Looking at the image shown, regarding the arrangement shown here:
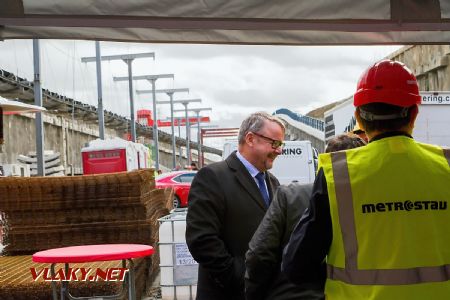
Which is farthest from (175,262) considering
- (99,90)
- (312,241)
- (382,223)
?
(99,90)

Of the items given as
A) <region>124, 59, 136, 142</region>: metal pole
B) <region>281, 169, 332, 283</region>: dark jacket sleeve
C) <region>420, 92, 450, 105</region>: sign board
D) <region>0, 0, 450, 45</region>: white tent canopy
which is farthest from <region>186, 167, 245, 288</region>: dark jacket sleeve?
<region>124, 59, 136, 142</region>: metal pole

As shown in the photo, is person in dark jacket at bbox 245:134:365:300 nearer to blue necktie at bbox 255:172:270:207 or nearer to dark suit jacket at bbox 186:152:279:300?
dark suit jacket at bbox 186:152:279:300

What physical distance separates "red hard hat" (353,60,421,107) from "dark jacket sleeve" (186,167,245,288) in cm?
157

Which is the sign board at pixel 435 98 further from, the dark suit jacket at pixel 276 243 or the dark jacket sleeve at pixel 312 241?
the dark jacket sleeve at pixel 312 241

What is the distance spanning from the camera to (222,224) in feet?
12.9

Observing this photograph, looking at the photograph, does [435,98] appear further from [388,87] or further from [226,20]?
[388,87]

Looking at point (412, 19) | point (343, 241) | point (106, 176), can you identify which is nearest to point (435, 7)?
point (412, 19)

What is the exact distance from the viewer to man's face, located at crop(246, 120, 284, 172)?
4.17 m

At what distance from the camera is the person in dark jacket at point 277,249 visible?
2.89m

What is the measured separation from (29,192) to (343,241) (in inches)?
Answer: 248

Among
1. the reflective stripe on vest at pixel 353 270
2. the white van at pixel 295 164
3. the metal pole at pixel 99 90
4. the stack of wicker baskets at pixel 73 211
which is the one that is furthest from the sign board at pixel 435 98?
the metal pole at pixel 99 90

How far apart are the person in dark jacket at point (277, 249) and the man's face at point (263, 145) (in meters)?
1.16

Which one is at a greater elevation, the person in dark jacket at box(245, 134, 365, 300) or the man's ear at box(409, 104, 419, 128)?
the man's ear at box(409, 104, 419, 128)

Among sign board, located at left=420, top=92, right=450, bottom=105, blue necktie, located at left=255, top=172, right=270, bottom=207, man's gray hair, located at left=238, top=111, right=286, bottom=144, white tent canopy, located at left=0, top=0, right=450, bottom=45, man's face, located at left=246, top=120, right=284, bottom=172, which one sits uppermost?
sign board, located at left=420, top=92, right=450, bottom=105
